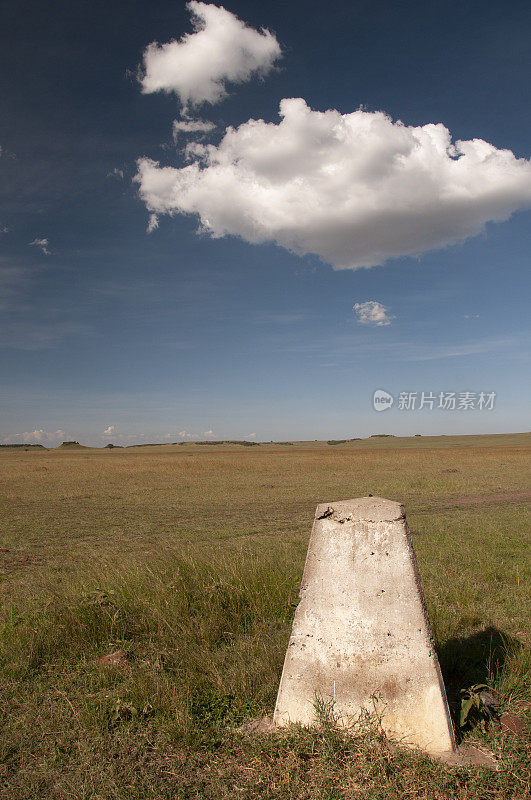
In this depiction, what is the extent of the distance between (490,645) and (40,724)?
12.9ft

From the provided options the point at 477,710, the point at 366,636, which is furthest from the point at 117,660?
the point at 477,710

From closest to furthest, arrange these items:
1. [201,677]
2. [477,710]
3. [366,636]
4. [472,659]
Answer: [366,636]
[477,710]
[201,677]
[472,659]

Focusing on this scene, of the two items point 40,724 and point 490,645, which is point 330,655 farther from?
point 40,724

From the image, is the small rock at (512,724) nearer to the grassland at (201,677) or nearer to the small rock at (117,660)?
the grassland at (201,677)

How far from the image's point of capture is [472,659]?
446 centimetres

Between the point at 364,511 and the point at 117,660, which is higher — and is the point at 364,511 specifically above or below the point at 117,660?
above

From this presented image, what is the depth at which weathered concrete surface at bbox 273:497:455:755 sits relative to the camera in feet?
10.7

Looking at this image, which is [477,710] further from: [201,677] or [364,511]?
[201,677]

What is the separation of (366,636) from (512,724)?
1.23m

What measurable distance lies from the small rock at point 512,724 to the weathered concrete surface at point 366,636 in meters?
0.56

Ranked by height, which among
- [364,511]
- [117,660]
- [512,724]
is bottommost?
[117,660]

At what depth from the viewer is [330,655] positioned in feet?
11.4

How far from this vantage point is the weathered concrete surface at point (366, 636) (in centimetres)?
325

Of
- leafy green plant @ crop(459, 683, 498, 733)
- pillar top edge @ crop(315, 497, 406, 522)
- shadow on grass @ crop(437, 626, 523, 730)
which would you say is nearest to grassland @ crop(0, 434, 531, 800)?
shadow on grass @ crop(437, 626, 523, 730)
